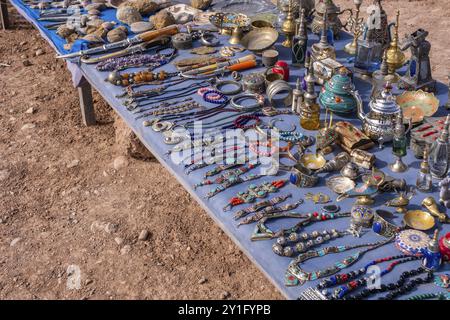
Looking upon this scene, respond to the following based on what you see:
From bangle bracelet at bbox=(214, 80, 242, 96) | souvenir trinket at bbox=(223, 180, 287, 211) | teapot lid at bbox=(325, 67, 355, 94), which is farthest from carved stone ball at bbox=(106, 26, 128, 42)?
souvenir trinket at bbox=(223, 180, 287, 211)

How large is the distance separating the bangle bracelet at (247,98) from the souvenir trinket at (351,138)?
0.65 metres

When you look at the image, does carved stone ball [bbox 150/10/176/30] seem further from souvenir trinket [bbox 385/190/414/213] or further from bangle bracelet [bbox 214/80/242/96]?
souvenir trinket [bbox 385/190/414/213]

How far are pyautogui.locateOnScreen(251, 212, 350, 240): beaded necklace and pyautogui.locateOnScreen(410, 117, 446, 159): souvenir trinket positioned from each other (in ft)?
2.20

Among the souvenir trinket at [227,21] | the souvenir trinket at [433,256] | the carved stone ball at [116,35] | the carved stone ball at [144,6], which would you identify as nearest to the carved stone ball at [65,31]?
the carved stone ball at [116,35]

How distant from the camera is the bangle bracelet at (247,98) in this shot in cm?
356

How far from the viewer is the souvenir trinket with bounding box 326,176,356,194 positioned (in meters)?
2.78

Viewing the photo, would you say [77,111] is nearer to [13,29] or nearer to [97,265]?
[97,265]

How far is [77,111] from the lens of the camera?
5703mm

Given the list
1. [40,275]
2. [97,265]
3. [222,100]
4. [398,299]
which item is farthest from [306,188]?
[40,275]

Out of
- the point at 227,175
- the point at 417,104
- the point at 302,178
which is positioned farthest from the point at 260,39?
the point at 302,178

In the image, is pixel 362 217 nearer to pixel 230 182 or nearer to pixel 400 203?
pixel 400 203

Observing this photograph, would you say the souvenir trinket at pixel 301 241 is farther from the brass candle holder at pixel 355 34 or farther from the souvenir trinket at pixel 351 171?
the brass candle holder at pixel 355 34

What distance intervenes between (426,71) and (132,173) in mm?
2601

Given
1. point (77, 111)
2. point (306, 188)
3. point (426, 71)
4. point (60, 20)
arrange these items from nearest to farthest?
point (306, 188) → point (426, 71) → point (60, 20) → point (77, 111)
